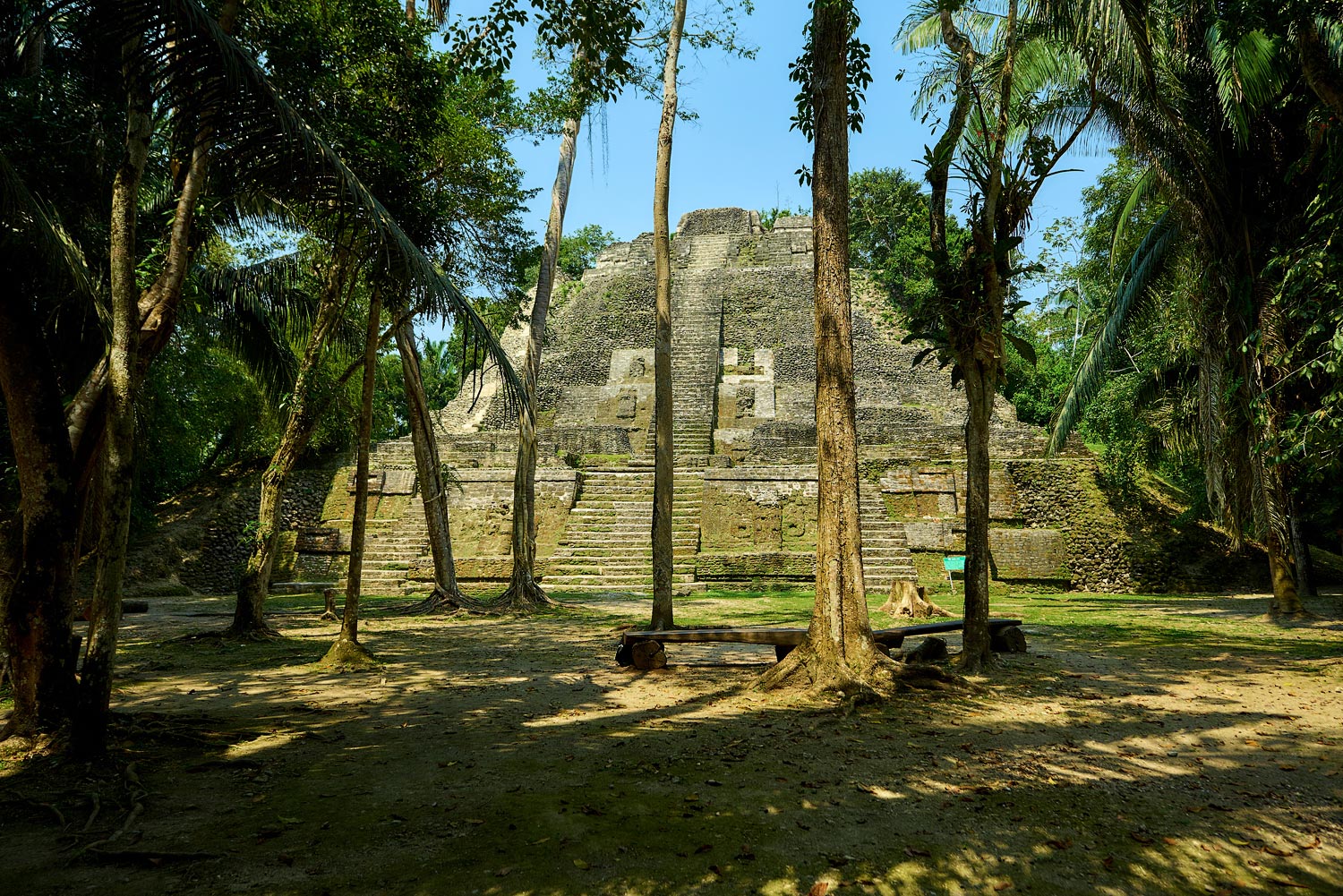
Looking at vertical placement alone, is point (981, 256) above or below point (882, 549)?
above

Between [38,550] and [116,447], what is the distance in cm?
63

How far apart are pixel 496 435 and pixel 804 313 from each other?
14570mm

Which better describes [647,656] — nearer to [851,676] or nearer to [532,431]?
[851,676]

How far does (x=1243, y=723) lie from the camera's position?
435 cm

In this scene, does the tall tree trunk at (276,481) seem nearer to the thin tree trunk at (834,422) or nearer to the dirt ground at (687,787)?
the dirt ground at (687,787)

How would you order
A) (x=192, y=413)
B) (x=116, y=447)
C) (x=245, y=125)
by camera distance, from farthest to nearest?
(x=192, y=413), (x=245, y=125), (x=116, y=447)

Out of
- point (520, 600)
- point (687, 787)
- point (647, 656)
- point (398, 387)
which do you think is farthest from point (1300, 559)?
point (398, 387)

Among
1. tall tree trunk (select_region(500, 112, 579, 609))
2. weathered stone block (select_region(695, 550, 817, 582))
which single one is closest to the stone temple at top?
weathered stone block (select_region(695, 550, 817, 582))

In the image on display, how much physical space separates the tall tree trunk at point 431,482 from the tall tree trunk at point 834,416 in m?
5.28

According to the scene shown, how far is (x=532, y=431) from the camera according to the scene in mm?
10625

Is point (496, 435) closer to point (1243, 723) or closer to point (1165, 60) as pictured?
point (1165, 60)

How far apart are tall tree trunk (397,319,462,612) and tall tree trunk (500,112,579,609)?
0.76 m

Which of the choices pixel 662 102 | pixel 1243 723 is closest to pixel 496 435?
pixel 662 102

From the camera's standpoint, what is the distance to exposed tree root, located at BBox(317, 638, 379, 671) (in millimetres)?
6121
